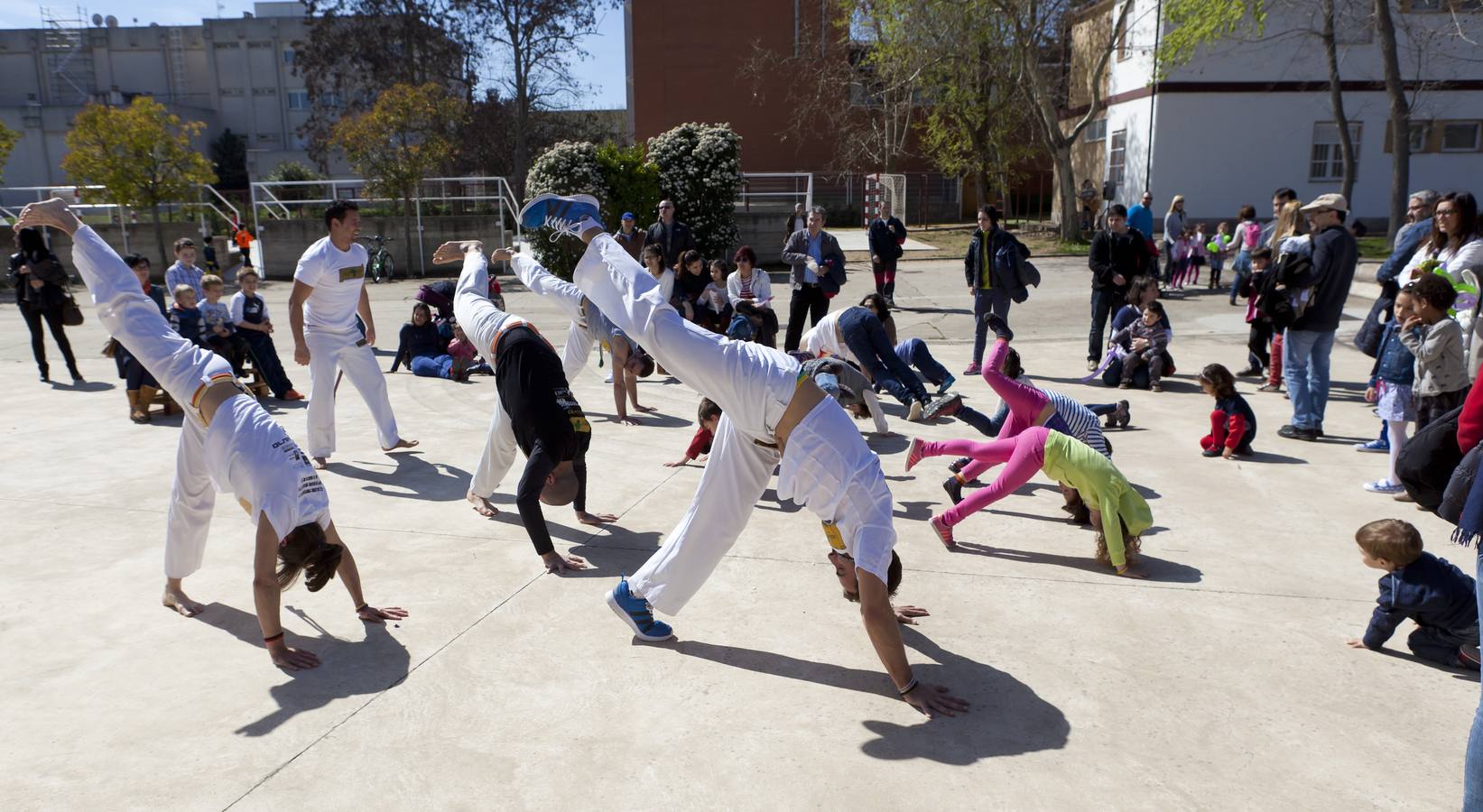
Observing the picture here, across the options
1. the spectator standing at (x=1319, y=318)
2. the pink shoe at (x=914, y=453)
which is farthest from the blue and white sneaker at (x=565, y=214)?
the spectator standing at (x=1319, y=318)

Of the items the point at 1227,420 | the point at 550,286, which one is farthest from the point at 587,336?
the point at 1227,420

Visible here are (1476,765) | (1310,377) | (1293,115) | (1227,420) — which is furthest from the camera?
(1293,115)

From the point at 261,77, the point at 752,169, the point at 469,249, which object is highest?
the point at 261,77

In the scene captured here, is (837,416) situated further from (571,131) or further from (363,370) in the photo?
(571,131)

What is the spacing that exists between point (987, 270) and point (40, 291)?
33.5 feet

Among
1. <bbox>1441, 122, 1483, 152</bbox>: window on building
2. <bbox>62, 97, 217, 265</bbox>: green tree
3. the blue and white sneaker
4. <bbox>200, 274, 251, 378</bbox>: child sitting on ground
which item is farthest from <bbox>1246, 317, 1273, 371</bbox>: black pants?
<bbox>62, 97, 217, 265</bbox>: green tree

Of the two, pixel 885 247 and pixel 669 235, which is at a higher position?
pixel 669 235

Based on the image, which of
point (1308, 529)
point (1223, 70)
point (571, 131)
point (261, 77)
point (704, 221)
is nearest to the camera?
point (1308, 529)

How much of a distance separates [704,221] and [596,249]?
15.6 metres

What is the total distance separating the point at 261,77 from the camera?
50156mm

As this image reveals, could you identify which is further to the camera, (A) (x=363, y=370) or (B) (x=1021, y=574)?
(A) (x=363, y=370)

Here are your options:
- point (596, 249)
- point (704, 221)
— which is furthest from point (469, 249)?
point (704, 221)

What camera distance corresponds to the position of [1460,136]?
25.6 meters

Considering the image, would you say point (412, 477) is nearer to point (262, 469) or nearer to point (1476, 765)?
point (262, 469)
